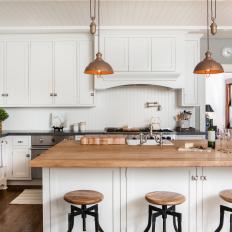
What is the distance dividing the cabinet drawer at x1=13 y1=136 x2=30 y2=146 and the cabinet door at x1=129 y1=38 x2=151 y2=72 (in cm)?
215

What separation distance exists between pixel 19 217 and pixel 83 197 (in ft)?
5.31

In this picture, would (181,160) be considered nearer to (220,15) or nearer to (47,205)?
(47,205)

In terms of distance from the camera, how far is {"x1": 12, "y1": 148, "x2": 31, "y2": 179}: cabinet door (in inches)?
197

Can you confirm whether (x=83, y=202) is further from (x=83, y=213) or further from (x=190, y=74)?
(x=190, y=74)

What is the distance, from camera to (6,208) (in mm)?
3947

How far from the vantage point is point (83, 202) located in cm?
232

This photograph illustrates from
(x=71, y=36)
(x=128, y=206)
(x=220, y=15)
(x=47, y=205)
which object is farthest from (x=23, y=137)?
A: (x=220, y=15)

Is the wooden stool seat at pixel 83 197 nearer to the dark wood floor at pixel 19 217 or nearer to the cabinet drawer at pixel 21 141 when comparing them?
the dark wood floor at pixel 19 217

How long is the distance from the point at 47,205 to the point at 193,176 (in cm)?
134

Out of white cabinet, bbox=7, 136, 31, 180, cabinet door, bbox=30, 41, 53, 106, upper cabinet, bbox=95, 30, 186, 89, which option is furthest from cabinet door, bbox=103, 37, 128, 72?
white cabinet, bbox=7, 136, 31, 180

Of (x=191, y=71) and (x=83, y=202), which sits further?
(x=191, y=71)

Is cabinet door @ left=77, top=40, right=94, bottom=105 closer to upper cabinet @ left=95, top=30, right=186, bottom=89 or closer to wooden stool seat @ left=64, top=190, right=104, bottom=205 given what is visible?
upper cabinet @ left=95, top=30, right=186, bottom=89

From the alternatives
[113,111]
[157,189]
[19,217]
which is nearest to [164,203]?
[157,189]

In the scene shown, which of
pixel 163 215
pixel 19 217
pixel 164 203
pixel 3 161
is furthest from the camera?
pixel 3 161
